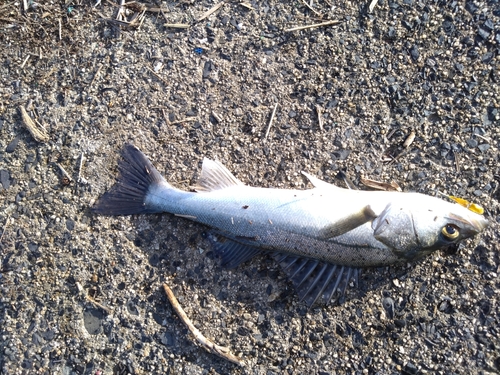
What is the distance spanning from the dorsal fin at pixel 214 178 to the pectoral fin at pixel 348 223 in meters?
0.90

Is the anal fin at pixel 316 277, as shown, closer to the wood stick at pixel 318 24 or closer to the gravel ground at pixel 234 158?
the gravel ground at pixel 234 158

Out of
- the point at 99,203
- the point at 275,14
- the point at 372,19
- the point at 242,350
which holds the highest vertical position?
the point at 372,19

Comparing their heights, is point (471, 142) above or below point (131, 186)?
above

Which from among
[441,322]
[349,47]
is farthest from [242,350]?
[349,47]

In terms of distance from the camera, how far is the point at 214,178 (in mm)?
3740

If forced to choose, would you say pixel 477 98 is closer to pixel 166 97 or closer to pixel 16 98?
pixel 166 97

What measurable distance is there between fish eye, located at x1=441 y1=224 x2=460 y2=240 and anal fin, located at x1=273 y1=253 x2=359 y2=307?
30.8 inches

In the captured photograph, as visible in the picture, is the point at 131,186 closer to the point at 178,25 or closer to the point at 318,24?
the point at 178,25

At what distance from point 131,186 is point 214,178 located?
775mm

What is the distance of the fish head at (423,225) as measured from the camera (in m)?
3.33

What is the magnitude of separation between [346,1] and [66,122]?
2906 millimetres

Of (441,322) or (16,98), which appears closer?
(441,322)

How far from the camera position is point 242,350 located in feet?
12.2

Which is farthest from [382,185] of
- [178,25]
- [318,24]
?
[178,25]
